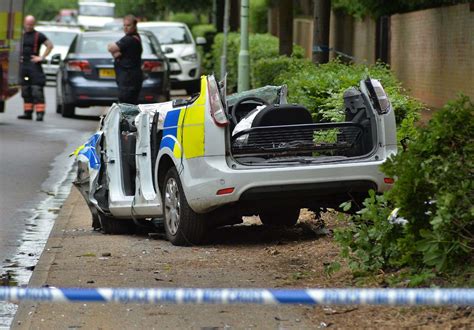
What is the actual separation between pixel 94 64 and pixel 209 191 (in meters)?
14.7

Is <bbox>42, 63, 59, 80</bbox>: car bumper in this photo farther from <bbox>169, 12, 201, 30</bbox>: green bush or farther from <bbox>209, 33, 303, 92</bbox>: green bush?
<bbox>169, 12, 201, 30</bbox>: green bush

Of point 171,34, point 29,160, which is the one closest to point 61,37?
point 171,34

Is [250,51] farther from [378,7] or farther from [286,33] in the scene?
[378,7]

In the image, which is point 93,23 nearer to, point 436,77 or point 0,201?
point 436,77

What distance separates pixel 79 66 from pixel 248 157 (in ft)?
47.4

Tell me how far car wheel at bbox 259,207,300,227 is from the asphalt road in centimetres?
207

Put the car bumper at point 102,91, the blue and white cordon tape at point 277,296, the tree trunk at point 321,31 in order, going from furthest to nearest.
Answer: the car bumper at point 102,91 < the tree trunk at point 321,31 < the blue and white cordon tape at point 277,296

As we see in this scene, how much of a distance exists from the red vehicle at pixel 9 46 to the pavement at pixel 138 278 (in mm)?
10223

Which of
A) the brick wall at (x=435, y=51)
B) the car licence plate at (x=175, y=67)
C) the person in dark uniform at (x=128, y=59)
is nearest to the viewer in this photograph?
the person in dark uniform at (x=128, y=59)

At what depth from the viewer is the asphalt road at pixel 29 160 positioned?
12.4 meters

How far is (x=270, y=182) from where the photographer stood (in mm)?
9367

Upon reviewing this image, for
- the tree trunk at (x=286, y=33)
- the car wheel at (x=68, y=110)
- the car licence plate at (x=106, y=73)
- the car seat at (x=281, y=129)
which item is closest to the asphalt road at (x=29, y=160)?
the car wheel at (x=68, y=110)

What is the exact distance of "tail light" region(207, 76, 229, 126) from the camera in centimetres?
930

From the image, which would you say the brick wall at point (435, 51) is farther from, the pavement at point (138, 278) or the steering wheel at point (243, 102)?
the pavement at point (138, 278)
